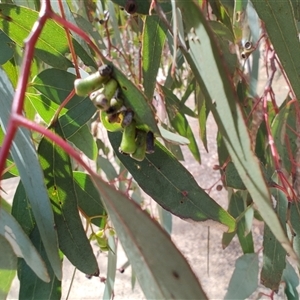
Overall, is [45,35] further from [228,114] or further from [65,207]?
[228,114]

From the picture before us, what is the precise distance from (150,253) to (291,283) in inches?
Answer: 35.7

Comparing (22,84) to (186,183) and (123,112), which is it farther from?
(186,183)

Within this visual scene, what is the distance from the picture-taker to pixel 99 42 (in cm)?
116

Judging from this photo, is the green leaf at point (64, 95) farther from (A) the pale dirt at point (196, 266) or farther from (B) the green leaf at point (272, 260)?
(A) the pale dirt at point (196, 266)

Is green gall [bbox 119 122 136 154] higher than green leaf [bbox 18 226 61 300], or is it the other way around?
green gall [bbox 119 122 136 154]

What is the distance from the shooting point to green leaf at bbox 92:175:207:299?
421 mm

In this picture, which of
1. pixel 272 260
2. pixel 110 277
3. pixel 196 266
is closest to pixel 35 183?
pixel 272 260

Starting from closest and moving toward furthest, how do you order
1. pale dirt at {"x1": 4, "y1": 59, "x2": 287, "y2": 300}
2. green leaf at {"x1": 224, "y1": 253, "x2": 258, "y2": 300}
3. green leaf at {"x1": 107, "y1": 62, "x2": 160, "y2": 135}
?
1. green leaf at {"x1": 107, "y1": 62, "x2": 160, "y2": 135}
2. green leaf at {"x1": 224, "y1": 253, "x2": 258, "y2": 300}
3. pale dirt at {"x1": 4, "y1": 59, "x2": 287, "y2": 300}

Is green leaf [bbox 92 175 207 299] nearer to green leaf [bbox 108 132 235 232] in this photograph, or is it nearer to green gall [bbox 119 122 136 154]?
green gall [bbox 119 122 136 154]

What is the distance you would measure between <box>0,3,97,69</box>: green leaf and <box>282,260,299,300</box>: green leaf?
73cm

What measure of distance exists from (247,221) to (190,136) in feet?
0.86

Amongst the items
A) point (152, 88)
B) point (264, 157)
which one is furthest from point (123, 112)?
point (264, 157)

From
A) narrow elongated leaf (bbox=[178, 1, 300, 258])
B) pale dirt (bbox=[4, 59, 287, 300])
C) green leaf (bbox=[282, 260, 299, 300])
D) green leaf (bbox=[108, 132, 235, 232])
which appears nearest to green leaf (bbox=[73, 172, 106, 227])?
green leaf (bbox=[108, 132, 235, 232])

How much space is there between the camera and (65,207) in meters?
0.74
